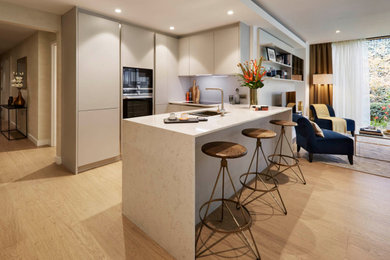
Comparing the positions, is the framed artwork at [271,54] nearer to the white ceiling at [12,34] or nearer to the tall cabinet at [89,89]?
the tall cabinet at [89,89]

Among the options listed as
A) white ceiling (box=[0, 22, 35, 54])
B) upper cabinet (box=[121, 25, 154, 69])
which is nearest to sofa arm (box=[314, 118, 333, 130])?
upper cabinet (box=[121, 25, 154, 69])

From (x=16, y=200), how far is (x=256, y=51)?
4228 mm

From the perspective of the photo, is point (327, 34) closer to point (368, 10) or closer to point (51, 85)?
point (368, 10)

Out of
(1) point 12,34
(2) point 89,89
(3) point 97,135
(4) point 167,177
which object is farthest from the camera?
(1) point 12,34

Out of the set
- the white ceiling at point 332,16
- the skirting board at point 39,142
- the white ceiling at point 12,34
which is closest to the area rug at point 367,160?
the white ceiling at point 332,16

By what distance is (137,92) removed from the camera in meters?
4.18

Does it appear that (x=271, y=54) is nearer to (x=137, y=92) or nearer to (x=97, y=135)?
(x=137, y=92)

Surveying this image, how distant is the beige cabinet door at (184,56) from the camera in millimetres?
4695

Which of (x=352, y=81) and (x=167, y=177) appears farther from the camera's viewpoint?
(x=352, y=81)

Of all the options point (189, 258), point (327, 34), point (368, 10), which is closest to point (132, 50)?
point (189, 258)

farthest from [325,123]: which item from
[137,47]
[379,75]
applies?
[137,47]

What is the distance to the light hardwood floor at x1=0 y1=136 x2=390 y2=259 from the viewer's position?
69.5 inches

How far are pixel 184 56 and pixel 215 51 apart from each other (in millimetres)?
776

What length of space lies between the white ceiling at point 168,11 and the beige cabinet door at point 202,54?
0.25m
